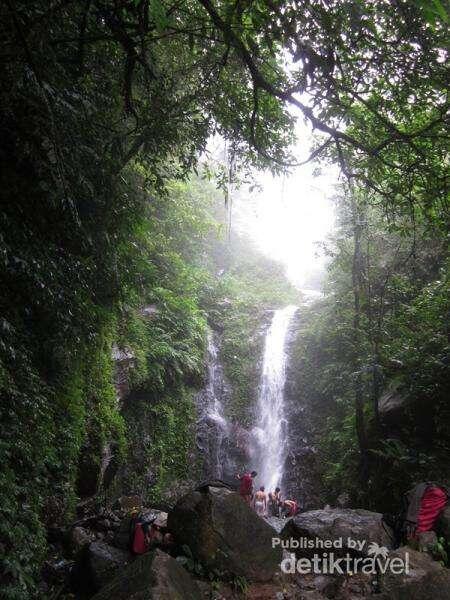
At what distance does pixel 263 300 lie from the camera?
74.7 feet

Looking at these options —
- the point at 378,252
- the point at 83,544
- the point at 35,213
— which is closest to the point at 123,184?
the point at 35,213

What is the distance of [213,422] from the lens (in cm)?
1394

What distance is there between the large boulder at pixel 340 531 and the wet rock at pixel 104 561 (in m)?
3.01

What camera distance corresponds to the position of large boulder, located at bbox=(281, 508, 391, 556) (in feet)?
21.5

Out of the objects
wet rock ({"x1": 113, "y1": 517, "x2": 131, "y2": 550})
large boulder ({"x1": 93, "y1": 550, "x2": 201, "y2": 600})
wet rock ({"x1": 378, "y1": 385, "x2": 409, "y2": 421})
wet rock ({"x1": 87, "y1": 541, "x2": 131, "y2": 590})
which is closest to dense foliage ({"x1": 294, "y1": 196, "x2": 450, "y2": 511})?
wet rock ({"x1": 378, "y1": 385, "x2": 409, "y2": 421})

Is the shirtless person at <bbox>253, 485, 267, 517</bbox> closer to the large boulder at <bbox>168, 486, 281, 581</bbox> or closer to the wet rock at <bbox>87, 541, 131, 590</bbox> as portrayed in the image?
the large boulder at <bbox>168, 486, 281, 581</bbox>

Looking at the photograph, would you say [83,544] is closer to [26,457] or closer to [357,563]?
[26,457]

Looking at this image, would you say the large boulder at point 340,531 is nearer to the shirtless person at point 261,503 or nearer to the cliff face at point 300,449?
the shirtless person at point 261,503

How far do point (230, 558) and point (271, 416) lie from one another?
998cm

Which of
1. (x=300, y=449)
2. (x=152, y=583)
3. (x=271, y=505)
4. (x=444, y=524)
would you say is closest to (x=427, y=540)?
(x=444, y=524)

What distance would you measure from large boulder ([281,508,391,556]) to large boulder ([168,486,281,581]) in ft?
3.38

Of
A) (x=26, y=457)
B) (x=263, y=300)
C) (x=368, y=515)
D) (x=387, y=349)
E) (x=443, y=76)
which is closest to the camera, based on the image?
(x=443, y=76)

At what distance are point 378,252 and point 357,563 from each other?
35.6 feet

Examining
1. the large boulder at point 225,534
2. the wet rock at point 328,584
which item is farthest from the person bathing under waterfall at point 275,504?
the large boulder at point 225,534
